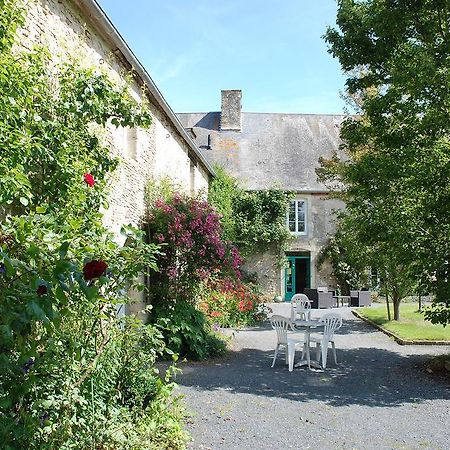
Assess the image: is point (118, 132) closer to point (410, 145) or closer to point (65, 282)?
point (410, 145)

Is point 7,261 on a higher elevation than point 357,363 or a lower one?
higher

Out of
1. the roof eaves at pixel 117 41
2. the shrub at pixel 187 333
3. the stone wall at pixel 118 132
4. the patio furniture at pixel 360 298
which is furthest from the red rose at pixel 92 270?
the patio furniture at pixel 360 298

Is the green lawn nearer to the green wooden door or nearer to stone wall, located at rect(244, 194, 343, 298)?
stone wall, located at rect(244, 194, 343, 298)

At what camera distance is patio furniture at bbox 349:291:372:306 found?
2239 centimetres

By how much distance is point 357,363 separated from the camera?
10234 mm

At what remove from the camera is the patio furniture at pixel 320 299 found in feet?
68.7

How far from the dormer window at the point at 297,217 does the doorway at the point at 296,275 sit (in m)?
1.26

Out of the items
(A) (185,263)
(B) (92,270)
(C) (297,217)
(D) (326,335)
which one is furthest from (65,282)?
(C) (297,217)

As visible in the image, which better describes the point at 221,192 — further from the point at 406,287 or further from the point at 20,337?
the point at 20,337

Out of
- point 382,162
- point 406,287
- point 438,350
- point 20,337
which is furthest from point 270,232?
point 20,337

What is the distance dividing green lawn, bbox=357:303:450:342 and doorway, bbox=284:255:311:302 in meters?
5.28

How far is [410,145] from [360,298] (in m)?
14.4

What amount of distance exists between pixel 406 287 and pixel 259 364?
6874 millimetres

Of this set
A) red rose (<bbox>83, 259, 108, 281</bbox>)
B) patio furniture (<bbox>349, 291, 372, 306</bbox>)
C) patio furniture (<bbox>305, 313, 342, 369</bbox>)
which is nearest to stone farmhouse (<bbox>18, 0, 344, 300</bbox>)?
patio furniture (<bbox>349, 291, 372, 306</bbox>)
